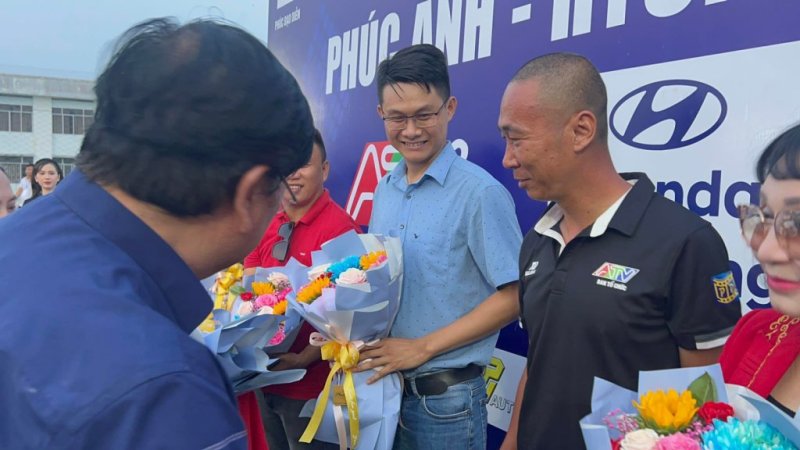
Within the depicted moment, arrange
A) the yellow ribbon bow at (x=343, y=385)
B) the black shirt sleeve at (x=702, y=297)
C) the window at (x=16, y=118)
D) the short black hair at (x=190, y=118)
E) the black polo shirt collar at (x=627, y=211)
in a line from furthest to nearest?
the window at (x=16, y=118), the yellow ribbon bow at (x=343, y=385), the black polo shirt collar at (x=627, y=211), the black shirt sleeve at (x=702, y=297), the short black hair at (x=190, y=118)

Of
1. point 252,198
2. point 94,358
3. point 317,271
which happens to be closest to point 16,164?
point 317,271

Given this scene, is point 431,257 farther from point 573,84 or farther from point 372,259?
point 573,84

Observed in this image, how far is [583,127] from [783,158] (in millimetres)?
664

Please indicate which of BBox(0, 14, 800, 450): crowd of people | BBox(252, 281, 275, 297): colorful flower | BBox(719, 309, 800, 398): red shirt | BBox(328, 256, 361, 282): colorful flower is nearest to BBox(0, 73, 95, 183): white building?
BBox(252, 281, 275, 297): colorful flower

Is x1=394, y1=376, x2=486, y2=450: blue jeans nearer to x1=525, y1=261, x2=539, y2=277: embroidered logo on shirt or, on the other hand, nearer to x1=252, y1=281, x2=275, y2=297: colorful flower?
x1=525, y1=261, x2=539, y2=277: embroidered logo on shirt

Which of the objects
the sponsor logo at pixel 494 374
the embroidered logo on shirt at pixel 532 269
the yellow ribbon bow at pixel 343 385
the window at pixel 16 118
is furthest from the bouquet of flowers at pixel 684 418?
the window at pixel 16 118

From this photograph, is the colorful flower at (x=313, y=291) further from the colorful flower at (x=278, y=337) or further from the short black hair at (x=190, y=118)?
the short black hair at (x=190, y=118)

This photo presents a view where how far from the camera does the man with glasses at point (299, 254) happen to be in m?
2.55

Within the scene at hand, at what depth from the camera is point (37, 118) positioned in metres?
30.3

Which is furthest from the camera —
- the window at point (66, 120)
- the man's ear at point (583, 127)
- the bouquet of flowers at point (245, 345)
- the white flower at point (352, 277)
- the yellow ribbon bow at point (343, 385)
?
the window at point (66, 120)

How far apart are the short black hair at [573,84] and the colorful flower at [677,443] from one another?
0.97 meters

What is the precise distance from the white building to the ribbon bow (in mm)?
30685

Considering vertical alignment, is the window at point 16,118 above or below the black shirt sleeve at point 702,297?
above

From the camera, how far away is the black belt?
2.25 m
